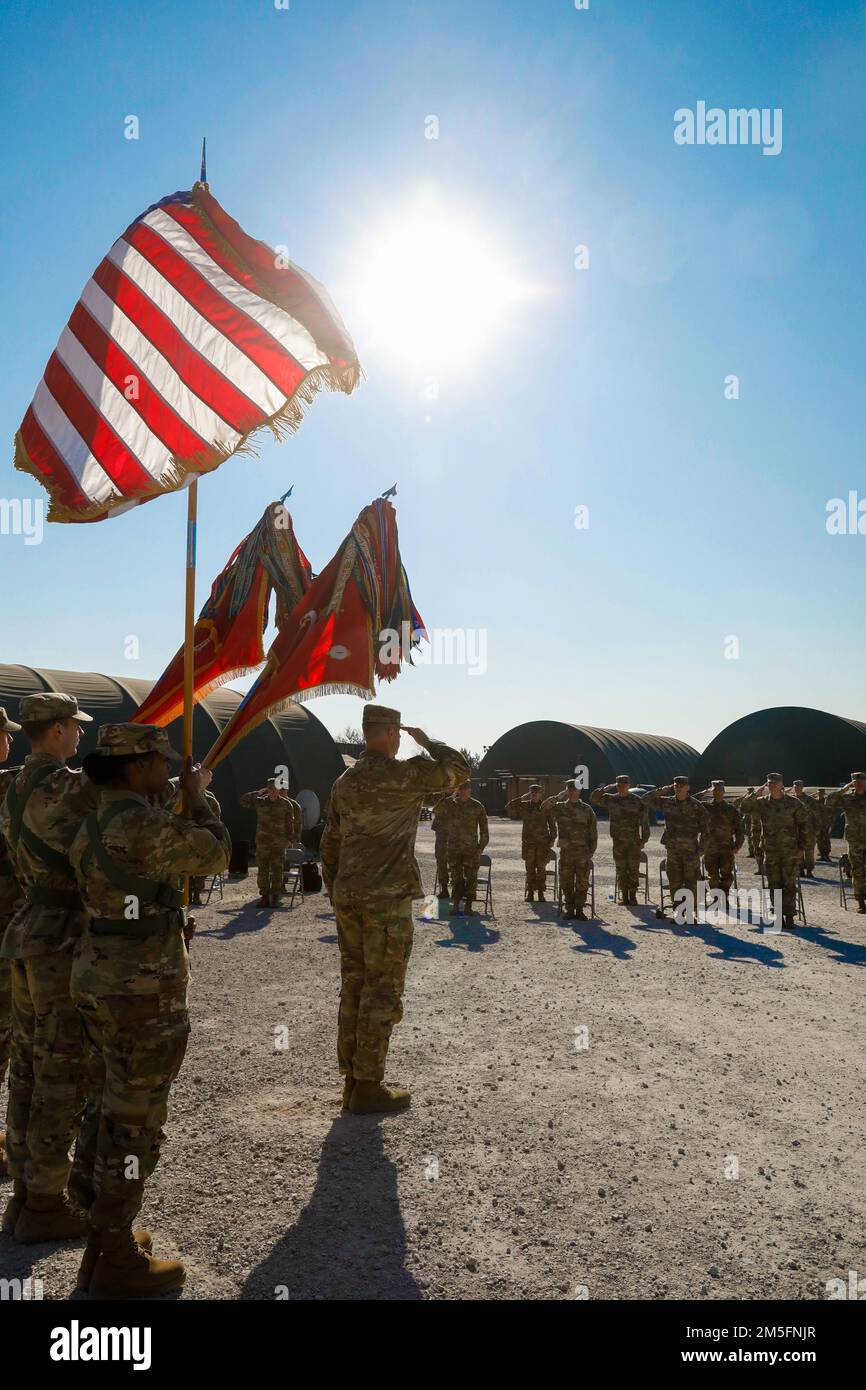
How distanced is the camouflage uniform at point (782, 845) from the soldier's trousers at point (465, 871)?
4.65 metres

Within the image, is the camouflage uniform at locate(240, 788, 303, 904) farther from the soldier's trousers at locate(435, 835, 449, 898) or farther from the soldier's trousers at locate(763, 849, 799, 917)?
the soldier's trousers at locate(763, 849, 799, 917)

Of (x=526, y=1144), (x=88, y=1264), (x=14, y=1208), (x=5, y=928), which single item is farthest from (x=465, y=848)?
(x=88, y=1264)

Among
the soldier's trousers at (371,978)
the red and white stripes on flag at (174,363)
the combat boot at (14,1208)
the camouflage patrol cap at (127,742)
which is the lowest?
the combat boot at (14,1208)

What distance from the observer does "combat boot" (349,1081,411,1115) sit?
5.26 meters

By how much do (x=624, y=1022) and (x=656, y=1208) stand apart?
3.35 m

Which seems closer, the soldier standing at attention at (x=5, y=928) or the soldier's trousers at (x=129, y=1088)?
the soldier's trousers at (x=129, y=1088)

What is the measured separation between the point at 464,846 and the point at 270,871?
3.40 m

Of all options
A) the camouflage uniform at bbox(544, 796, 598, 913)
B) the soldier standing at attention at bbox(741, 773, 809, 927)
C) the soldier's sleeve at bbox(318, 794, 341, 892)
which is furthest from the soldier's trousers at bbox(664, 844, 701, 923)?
the soldier's sleeve at bbox(318, 794, 341, 892)

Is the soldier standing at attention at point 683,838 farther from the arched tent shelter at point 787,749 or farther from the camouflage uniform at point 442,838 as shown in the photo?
the arched tent shelter at point 787,749

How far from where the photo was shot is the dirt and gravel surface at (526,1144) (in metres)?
3.51

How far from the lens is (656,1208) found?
4.03 m

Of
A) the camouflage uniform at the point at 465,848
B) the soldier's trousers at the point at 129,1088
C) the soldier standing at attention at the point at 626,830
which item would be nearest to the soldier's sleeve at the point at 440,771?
the soldier's trousers at the point at 129,1088

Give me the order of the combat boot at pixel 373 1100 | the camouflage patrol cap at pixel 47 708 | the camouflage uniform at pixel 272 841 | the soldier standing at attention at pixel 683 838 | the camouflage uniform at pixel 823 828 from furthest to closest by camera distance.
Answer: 1. the camouflage uniform at pixel 823 828
2. the camouflage uniform at pixel 272 841
3. the soldier standing at attention at pixel 683 838
4. the combat boot at pixel 373 1100
5. the camouflage patrol cap at pixel 47 708
